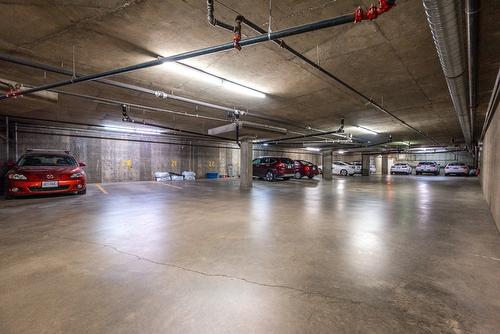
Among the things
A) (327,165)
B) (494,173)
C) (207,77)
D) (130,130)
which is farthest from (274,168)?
(494,173)

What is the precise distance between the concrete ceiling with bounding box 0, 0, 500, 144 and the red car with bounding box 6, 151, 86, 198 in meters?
1.65

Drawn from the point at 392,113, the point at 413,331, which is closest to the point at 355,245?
the point at 413,331

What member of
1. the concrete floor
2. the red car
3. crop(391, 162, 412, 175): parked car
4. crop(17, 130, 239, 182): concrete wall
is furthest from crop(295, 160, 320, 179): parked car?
crop(391, 162, 412, 175): parked car

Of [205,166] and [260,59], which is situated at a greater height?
[260,59]

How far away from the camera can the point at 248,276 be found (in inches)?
81.6

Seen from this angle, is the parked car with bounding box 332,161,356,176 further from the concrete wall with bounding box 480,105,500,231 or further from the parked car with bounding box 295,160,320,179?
the concrete wall with bounding box 480,105,500,231

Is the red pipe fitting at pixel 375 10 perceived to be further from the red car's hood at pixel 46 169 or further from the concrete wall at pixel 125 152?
the concrete wall at pixel 125 152

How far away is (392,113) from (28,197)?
12115mm

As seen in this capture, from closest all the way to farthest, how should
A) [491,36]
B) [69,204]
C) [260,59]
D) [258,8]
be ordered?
1. [258,8]
2. [491,36]
3. [260,59]
4. [69,204]

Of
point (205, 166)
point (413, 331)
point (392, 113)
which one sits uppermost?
point (392, 113)

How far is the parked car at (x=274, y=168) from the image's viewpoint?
13.2m

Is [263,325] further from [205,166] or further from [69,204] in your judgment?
[205,166]

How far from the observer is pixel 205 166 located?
660 inches

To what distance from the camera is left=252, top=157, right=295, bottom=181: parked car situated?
13180 mm
